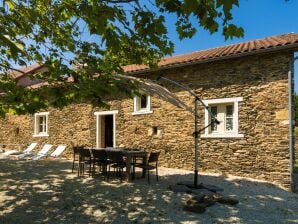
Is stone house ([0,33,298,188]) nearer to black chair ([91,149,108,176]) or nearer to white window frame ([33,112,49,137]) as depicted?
black chair ([91,149,108,176])

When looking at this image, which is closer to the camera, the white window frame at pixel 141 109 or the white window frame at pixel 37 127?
the white window frame at pixel 141 109

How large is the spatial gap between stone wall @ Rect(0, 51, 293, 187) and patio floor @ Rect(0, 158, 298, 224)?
2.51ft

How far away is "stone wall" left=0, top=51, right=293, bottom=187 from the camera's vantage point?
953 cm

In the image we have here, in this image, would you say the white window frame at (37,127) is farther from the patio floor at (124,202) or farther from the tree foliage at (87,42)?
the tree foliage at (87,42)

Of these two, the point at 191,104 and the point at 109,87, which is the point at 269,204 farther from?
the point at 191,104

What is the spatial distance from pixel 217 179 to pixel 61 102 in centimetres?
Answer: 592

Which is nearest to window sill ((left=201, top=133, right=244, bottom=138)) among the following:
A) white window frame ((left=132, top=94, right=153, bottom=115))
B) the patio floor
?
the patio floor

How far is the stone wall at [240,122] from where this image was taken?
9.53m

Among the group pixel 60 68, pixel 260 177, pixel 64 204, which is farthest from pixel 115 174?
pixel 60 68

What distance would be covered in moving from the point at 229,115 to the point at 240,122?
56 centimetres

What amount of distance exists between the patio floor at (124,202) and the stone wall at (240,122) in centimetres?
77

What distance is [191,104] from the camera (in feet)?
37.4

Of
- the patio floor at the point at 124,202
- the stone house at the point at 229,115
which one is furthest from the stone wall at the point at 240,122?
the patio floor at the point at 124,202

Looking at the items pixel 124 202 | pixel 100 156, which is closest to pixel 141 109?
pixel 100 156
